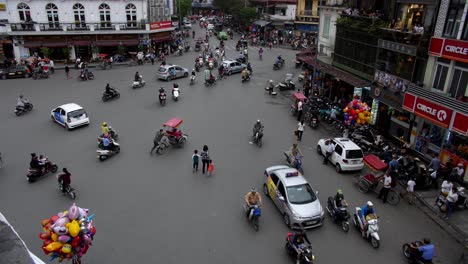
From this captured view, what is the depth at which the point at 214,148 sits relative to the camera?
66.6 ft

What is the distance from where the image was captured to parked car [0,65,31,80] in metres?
33.8

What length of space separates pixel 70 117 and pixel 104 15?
25065mm

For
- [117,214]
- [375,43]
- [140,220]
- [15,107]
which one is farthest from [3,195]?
[375,43]

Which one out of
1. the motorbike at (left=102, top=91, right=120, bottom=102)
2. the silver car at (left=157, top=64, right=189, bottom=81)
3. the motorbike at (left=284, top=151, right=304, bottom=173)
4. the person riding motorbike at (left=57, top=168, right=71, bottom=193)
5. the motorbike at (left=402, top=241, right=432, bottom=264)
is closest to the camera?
the motorbike at (left=402, top=241, right=432, bottom=264)

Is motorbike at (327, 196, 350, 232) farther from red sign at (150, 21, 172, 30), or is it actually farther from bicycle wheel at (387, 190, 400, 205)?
red sign at (150, 21, 172, 30)

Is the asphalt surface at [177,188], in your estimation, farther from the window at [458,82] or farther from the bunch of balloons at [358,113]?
the window at [458,82]

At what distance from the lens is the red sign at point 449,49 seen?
16.5 metres

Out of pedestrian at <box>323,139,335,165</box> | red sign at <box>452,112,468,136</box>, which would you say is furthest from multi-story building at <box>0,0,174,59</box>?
red sign at <box>452,112,468,136</box>

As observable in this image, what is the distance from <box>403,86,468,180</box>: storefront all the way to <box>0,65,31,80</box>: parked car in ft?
108

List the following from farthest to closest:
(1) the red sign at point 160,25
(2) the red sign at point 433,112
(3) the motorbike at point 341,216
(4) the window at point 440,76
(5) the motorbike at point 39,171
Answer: (1) the red sign at point 160,25
(4) the window at point 440,76
(2) the red sign at point 433,112
(5) the motorbike at point 39,171
(3) the motorbike at point 341,216

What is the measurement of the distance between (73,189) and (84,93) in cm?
1673

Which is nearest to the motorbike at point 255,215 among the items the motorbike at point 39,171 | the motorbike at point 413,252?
the motorbike at point 413,252

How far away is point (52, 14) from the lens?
41.0 m

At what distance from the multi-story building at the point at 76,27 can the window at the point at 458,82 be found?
116 ft
